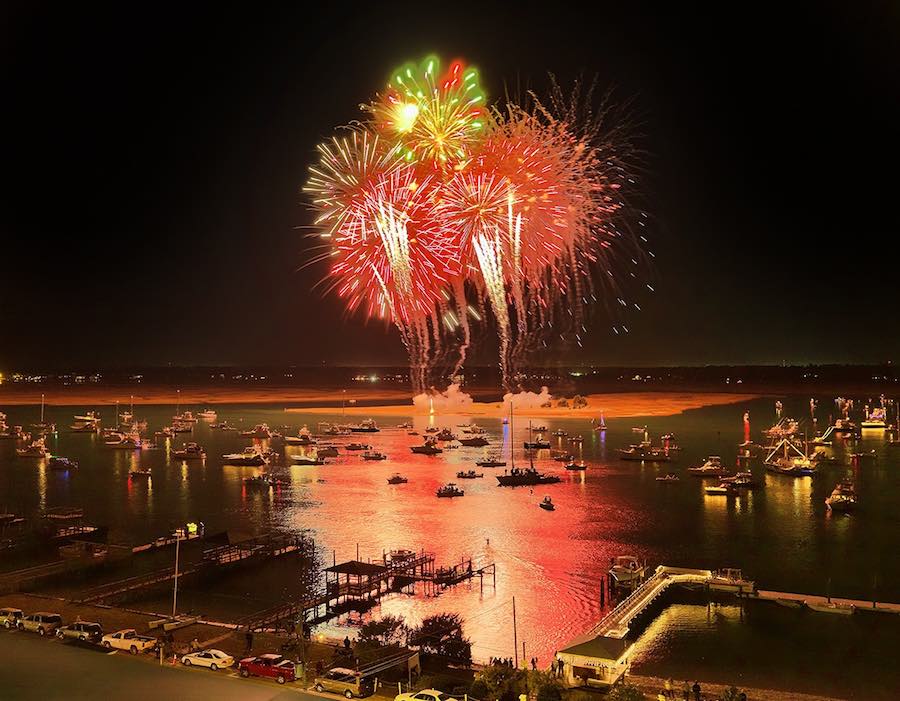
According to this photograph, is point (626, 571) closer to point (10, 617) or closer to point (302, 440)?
point (10, 617)

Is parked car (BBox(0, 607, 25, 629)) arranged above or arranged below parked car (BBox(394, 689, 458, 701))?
above

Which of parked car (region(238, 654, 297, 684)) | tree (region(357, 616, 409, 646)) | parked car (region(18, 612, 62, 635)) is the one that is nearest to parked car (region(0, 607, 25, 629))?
parked car (region(18, 612, 62, 635))

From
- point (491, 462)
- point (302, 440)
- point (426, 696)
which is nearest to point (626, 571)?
point (426, 696)

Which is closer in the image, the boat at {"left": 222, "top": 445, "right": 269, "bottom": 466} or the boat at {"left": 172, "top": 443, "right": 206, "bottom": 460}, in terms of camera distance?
the boat at {"left": 222, "top": 445, "right": 269, "bottom": 466}

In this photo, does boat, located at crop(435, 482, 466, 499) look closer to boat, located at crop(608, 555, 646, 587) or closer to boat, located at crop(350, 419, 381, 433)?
boat, located at crop(608, 555, 646, 587)

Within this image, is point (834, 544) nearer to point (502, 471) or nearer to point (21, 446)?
point (502, 471)

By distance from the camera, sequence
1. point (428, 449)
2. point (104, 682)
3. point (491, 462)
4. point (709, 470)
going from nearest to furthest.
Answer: point (104, 682), point (709, 470), point (491, 462), point (428, 449)

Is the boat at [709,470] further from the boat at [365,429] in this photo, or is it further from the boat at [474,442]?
the boat at [365,429]

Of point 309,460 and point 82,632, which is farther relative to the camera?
point 309,460
